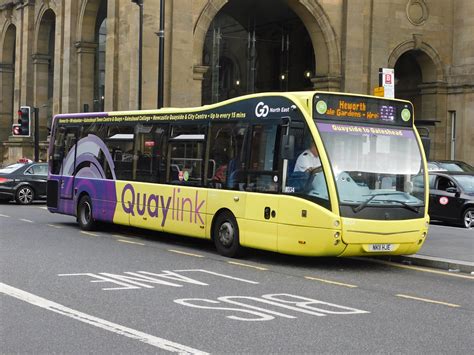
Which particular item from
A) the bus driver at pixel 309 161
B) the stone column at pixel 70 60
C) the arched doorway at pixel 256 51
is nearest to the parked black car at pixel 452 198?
the bus driver at pixel 309 161

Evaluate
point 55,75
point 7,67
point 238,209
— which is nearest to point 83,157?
point 238,209

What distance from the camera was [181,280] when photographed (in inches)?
409

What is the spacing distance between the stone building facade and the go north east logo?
48.0 ft


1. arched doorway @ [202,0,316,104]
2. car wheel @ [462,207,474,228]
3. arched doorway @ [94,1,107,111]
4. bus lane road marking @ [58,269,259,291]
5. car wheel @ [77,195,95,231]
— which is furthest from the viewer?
arched doorway @ [94,1,107,111]

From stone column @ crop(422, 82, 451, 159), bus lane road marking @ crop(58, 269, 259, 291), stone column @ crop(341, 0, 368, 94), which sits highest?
stone column @ crop(341, 0, 368, 94)

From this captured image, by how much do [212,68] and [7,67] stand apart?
22.0 meters

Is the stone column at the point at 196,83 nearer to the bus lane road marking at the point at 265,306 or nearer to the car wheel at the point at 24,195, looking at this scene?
the car wheel at the point at 24,195

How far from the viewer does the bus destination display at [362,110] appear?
12.1m

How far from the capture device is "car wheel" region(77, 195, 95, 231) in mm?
17312

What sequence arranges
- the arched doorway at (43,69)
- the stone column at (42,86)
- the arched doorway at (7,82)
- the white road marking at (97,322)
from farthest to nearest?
the arched doorway at (7,82), the stone column at (42,86), the arched doorway at (43,69), the white road marking at (97,322)

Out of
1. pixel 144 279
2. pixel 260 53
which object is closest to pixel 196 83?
pixel 260 53

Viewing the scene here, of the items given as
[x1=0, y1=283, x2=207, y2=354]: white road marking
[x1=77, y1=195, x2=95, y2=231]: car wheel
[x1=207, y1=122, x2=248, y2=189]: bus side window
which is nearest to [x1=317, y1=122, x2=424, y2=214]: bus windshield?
[x1=207, y1=122, x2=248, y2=189]: bus side window

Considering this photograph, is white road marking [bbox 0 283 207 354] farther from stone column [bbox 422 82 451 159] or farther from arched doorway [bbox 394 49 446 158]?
stone column [bbox 422 82 451 159]

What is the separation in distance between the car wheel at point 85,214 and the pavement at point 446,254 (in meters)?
7.19
